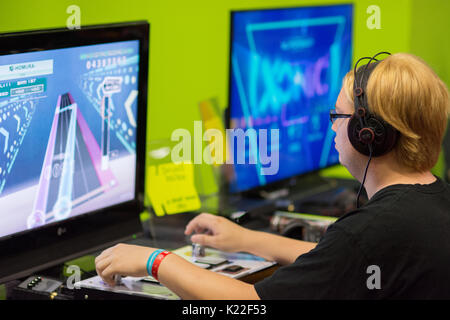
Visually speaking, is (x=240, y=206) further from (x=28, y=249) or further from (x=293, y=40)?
(x=28, y=249)

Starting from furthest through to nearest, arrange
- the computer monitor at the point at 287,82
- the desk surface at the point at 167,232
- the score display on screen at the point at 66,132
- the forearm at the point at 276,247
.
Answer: the computer monitor at the point at 287,82, the desk surface at the point at 167,232, the forearm at the point at 276,247, the score display on screen at the point at 66,132

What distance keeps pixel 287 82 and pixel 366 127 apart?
1.14 m

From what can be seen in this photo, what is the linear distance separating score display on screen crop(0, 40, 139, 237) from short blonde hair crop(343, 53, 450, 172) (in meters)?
0.66

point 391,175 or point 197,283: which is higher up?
point 391,175

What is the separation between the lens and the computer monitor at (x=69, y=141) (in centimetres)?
142

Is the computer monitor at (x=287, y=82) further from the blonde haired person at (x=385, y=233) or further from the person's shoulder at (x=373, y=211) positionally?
the person's shoulder at (x=373, y=211)

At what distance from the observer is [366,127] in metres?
1.26

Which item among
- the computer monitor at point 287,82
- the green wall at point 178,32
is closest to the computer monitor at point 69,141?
the computer monitor at point 287,82

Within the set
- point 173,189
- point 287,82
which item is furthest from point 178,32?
point 173,189

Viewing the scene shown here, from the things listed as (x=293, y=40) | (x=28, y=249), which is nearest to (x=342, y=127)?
(x=28, y=249)

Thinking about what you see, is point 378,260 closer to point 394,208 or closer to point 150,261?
point 394,208

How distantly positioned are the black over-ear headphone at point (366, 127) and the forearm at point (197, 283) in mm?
337
